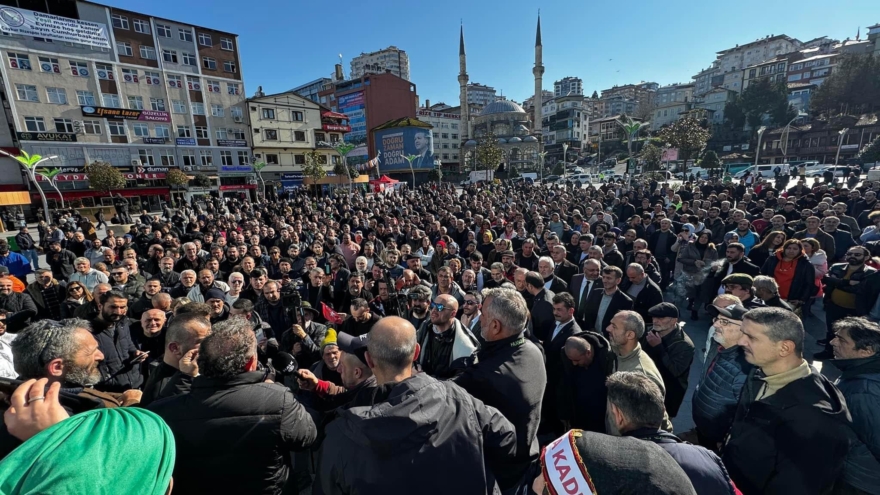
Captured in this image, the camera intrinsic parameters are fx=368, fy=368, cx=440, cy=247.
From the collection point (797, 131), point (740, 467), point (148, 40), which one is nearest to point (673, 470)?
point (740, 467)

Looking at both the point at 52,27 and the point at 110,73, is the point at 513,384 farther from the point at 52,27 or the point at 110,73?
the point at 52,27

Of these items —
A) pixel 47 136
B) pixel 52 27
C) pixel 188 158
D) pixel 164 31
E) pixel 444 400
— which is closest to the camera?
pixel 444 400

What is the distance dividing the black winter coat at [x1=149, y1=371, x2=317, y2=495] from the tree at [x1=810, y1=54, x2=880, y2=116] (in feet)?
234

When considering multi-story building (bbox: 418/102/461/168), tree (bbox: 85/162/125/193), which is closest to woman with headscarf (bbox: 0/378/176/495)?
tree (bbox: 85/162/125/193)

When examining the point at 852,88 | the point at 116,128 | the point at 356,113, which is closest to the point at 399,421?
the point at 116,128

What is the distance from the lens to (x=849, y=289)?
15.8ft

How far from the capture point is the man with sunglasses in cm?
463

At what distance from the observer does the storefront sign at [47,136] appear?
27.2m

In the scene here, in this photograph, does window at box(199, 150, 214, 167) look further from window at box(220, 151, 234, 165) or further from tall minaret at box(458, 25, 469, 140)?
tall minaret at box(458, 25, 469, 140)

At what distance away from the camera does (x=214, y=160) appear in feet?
120

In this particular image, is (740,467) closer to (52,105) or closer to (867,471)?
(867,471)

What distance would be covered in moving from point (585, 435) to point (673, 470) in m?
0.28

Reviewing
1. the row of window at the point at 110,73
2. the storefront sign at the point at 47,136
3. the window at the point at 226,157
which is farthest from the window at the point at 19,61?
the window at the point at 226,157

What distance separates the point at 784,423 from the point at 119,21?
46292 mm
